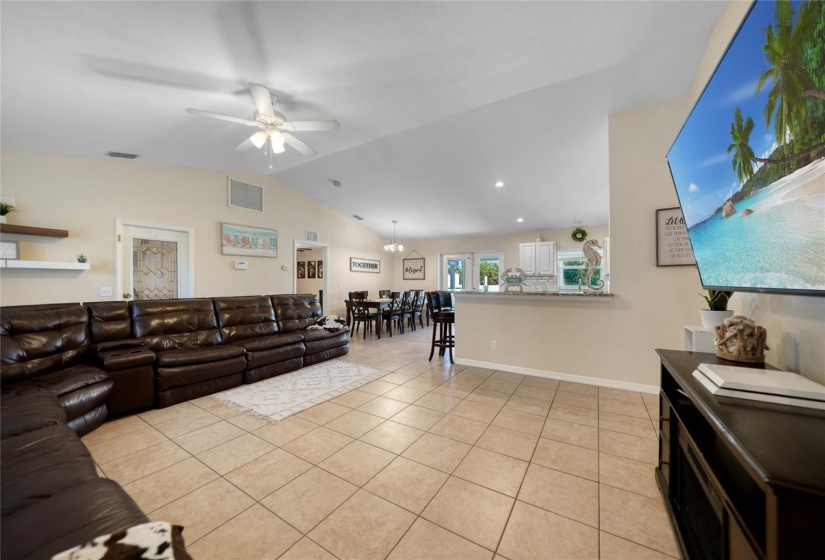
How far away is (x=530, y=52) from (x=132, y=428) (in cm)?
443

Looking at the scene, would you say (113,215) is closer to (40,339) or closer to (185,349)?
(40,339)

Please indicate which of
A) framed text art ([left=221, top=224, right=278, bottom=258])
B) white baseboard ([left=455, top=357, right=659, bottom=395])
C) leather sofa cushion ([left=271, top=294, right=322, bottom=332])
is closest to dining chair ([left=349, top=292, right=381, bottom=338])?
leather sofa cushion ([left=271, top=294, right=322, bottom=332])

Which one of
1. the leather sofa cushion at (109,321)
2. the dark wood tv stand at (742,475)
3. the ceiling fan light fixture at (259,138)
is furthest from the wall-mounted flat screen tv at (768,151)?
the leather sofa cushion at (109,321)

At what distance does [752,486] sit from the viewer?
0.94m

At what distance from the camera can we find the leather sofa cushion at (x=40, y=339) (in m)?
2.30

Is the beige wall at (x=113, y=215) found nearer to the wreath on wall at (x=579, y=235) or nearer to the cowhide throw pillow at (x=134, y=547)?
the cowhide throw pillow at (x=134, y=547)

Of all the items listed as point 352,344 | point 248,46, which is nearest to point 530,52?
point 248,46

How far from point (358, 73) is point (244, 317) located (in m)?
3.37

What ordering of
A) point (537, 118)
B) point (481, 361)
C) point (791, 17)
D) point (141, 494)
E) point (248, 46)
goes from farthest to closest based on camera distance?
1. point (481, 361)
2. point (537, 118)
3. point (248, 46)
4. point (141, 494)
5. point (791, 17)

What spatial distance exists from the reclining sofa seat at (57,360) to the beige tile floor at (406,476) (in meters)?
0.26

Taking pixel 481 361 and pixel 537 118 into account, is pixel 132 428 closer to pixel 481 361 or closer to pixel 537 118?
pixel 481 361

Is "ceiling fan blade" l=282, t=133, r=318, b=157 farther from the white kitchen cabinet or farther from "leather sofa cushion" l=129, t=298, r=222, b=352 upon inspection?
the white kitchen cabinet

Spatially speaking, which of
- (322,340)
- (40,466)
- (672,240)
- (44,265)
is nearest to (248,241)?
(44,265)

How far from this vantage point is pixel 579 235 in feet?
21.9
